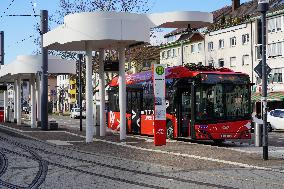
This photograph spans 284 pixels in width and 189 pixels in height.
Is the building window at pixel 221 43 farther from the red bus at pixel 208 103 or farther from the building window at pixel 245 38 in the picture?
the red bus at pixel 208 103

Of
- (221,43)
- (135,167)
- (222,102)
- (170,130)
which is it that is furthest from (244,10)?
(135,167)

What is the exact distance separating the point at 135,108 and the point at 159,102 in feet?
22.1

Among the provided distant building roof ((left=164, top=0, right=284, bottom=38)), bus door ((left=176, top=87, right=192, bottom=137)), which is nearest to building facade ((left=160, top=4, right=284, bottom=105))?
distant building roof ((left=164, top=0, right=284, bottom=38))

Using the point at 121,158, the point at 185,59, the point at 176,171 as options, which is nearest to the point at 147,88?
the point at 121,158

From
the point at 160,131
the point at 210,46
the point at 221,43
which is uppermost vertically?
the point at 221,43

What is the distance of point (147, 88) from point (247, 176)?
14.6 m

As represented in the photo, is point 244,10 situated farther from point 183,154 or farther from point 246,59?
point 183,154

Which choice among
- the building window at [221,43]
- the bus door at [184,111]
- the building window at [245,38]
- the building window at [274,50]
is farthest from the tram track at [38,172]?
the building window at [221,43]

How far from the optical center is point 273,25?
195 ft

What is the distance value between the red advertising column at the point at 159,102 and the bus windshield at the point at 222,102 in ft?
5.15

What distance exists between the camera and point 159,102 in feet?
71.5

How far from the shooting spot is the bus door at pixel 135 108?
28031mm

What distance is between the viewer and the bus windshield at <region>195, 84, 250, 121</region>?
886 inches

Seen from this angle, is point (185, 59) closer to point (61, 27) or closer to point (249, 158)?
point (61, 27)
